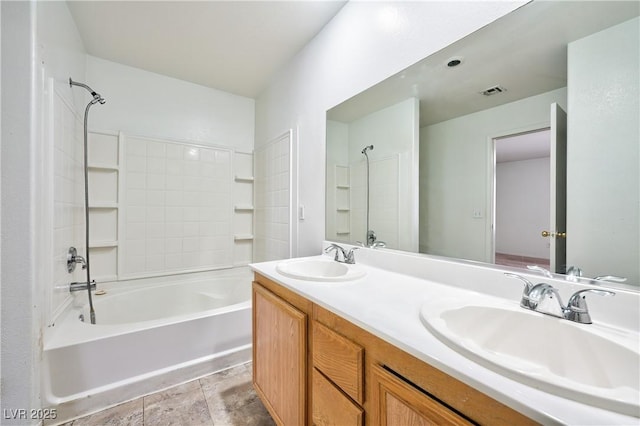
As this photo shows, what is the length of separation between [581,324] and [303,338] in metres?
0.83

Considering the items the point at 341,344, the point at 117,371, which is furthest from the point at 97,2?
the point at 341,344

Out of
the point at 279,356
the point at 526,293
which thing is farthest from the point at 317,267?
the point at 526,293

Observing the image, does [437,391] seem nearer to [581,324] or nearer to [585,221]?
[581,324]

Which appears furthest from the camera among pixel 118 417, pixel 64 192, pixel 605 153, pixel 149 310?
pixel 149 310

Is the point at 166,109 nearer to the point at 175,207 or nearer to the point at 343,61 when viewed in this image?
the point at 175,207

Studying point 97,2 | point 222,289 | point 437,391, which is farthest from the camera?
point 222,289

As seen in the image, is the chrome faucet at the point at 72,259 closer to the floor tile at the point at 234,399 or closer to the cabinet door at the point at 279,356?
the floor tile at the point at 234,399

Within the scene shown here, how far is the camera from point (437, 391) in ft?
1.80

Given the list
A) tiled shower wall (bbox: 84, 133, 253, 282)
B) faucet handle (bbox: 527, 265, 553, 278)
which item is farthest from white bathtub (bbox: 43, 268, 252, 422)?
faucet handle (bbox: 527, 265, 553, 278)

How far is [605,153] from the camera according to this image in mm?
718

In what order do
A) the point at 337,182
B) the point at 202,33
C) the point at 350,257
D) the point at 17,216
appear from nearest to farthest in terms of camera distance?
the point at 17,216
the point at 350,257
the point at 337,182
the point at 202,33

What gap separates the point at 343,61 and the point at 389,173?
33.8 inches

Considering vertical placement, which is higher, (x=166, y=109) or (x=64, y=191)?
(x=166, y=109)

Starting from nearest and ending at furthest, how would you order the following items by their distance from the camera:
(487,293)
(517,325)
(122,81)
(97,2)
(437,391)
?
(437,391) → (517,325) → (487,293) → (97,2) → (122,81)
